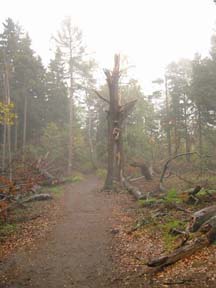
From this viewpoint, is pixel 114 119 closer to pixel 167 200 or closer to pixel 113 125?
pixel 113 125

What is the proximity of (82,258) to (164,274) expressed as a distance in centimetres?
240

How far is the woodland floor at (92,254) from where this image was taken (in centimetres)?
573

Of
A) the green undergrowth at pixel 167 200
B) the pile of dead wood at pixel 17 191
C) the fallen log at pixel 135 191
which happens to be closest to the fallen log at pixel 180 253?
the green undergrowth at pixel 167 200

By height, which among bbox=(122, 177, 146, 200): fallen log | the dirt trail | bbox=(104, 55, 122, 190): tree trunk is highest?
bbox=(104, 55, 122, 190): tree trunk

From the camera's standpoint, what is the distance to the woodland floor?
18.8ft

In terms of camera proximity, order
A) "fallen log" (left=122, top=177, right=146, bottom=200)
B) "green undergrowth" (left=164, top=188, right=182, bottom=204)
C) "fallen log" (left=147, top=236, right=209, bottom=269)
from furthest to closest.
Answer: "fallen log" (left=122, top=177, right=146, bottom=200)
"green undergrowth" (left=164, top=188, right=182, bottom=204)
"fallen log" (left=147, top=236, right=209, bottom=269)

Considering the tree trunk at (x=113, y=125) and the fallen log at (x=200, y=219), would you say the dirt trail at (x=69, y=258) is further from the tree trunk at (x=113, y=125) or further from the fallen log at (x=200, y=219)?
the tree trunk at (x=113, y=125)

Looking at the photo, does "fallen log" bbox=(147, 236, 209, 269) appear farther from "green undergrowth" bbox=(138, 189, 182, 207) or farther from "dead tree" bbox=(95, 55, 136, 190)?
"dead tree" bbox=(95, 55, 136, 190)

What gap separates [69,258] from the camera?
24.1 ft

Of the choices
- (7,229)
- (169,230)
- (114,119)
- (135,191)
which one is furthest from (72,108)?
(169,230)

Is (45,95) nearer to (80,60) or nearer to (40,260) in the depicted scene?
(80,60)

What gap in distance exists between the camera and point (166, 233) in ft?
26.9

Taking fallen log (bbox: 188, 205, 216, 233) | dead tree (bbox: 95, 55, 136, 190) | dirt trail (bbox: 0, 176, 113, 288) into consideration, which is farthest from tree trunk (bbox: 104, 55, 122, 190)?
fallen log (bbox: 188, 205, 216, 233)

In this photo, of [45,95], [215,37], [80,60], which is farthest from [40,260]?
[45,95]
